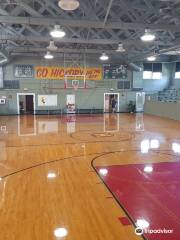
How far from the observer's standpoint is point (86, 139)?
11.0 meters

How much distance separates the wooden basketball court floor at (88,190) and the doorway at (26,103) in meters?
12.8

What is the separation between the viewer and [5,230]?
12.4 feet

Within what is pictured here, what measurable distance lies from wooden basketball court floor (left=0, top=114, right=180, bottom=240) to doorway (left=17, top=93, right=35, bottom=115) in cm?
1279

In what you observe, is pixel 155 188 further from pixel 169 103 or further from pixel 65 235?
pixel 169 103

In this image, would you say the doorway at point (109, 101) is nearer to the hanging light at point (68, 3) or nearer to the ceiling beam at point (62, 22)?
the ceiling beam at point (62, 22)

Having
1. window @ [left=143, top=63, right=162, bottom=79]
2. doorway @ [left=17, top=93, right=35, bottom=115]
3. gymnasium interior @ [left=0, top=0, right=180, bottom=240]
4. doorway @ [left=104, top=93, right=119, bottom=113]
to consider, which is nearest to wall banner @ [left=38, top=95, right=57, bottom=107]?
gymnasium interior @ [left=0, top=0, right=180, bottom=240]

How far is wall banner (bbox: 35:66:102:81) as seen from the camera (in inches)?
882

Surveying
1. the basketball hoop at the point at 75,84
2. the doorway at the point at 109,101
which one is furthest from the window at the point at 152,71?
the basketball hoop at the point at 75,84

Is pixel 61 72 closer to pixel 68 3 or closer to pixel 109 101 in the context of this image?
pixel 109 101

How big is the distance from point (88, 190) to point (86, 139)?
5.67 meters

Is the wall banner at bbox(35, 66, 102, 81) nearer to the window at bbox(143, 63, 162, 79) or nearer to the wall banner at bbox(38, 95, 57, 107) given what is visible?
the wall banner at bbox(38, 95, 57, 107)

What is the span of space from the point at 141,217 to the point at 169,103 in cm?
1630

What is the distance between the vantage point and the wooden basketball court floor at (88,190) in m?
3.85

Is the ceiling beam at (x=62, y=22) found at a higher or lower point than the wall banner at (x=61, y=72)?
higher
